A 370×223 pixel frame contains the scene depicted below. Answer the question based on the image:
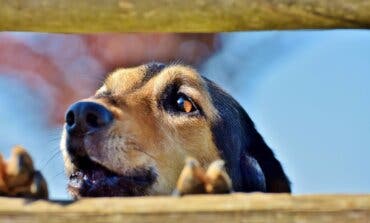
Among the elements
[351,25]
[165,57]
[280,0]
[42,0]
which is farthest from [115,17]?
[165,57]

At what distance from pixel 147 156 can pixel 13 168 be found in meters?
0.98

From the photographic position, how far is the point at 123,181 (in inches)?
118

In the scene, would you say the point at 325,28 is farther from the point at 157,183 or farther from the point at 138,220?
the point at 157,183

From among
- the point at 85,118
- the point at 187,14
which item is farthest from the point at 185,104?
the point at 187,14

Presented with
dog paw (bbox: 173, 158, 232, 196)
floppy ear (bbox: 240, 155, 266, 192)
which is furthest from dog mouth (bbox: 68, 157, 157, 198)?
dog paw (bbox: 173, 158, 232, 196)

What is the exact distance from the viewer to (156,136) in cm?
326

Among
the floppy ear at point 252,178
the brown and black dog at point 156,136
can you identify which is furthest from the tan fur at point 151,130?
the floppy ear at point 252,178

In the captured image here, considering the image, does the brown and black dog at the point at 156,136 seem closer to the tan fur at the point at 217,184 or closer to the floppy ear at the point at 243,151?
the floppy ear at the point at 243,151

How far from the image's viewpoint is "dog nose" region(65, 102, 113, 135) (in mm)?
2988

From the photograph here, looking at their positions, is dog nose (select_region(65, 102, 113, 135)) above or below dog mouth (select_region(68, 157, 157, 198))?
above

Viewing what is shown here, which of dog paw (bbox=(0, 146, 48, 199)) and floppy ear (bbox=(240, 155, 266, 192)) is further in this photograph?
floppy ear (bbox=(240, 155, 266, 192))

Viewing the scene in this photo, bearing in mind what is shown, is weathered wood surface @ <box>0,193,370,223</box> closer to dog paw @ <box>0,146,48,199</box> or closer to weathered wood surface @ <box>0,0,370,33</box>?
dog paw @ <box>0,146,48,199</box>

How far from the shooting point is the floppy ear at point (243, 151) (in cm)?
364

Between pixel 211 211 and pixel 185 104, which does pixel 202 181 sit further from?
pixel 185 104
